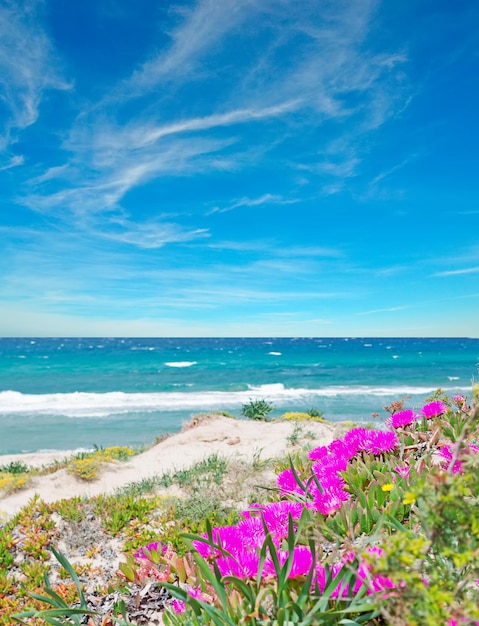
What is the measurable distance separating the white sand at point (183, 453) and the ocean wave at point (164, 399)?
11296 millimetres

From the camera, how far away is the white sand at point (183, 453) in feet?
25.3

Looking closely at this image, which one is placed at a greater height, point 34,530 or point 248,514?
point 248,514

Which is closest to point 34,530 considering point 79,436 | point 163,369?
point 79,436

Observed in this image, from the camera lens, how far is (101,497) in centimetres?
546

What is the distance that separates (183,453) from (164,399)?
1948cm

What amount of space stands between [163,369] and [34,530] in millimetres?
44808

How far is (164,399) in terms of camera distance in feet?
94.5

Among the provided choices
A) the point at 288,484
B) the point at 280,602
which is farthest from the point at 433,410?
the point at 280,602

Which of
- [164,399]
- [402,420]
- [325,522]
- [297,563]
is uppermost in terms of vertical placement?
[402,420]

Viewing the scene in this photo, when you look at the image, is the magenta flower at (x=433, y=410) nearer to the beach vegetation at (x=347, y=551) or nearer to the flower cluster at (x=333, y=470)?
the beach vegetation at (x=347, y=551)

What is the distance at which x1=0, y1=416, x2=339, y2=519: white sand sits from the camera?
7.70m

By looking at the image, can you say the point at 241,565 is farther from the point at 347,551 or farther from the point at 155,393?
the point at 155,393

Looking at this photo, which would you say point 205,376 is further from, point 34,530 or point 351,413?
point 34,530

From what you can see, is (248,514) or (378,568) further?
(248,514)
